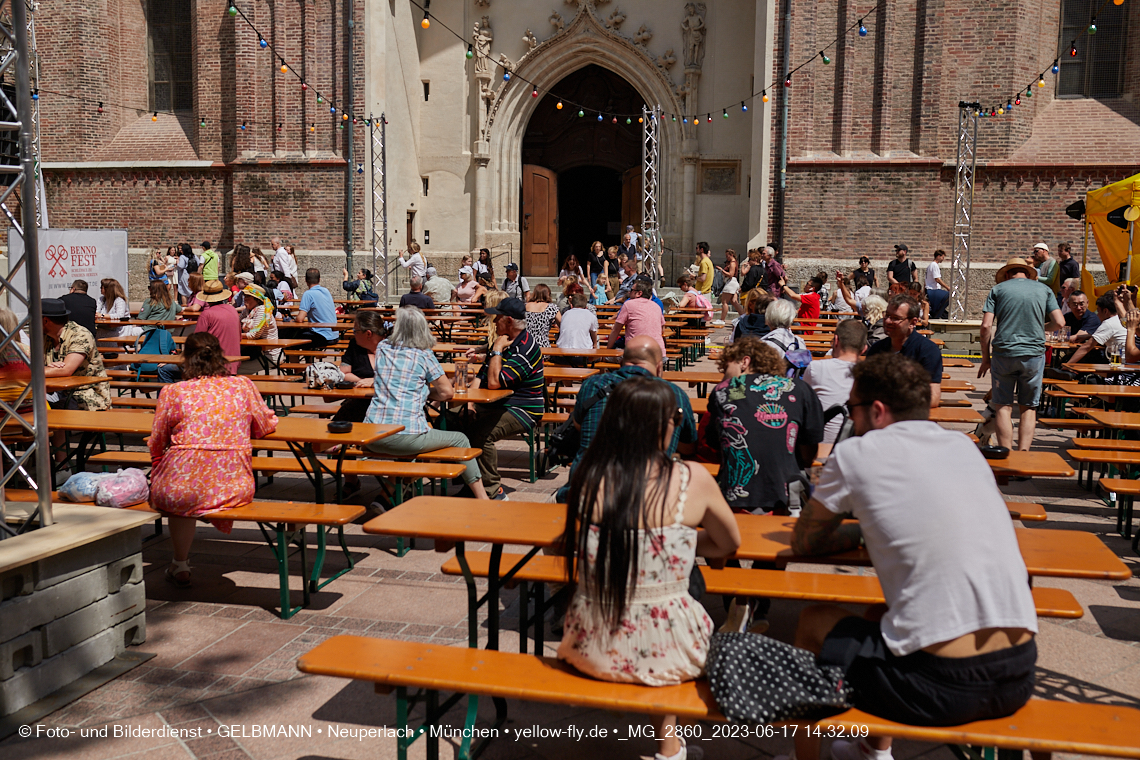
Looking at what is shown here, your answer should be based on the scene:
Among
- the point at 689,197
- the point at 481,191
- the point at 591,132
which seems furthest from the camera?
the point at 591,132

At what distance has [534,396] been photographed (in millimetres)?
6859

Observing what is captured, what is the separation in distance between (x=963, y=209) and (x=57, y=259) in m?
15.6

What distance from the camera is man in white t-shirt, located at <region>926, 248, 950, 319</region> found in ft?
51.7

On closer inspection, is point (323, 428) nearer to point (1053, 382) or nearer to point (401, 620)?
point (401, 620)

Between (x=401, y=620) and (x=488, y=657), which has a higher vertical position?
(x=488, y=657)

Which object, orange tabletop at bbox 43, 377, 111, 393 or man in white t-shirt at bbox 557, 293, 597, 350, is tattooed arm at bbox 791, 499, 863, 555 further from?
man in white t-shirt at bbox 557, 293, 597, 350

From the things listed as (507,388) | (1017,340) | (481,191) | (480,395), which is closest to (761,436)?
(480,395)

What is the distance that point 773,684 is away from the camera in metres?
2.62

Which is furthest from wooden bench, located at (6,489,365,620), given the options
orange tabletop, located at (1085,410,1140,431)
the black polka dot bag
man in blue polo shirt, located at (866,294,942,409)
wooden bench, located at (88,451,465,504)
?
orange tabletop, located at (1085,410,1140,431)

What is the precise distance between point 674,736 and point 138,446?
6.68 meters

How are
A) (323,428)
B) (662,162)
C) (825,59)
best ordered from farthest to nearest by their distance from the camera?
→ 1. (662,162)
2. (825,59)
3. (323,428)

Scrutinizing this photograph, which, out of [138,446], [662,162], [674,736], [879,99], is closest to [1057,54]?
[879,99]

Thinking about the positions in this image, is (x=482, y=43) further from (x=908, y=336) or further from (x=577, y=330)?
(x=908, y=336)

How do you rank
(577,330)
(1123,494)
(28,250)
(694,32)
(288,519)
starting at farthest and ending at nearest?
1. (694,32)
2. (577,330)
3. (1123,494)
4. (288,519)
5. (28,250)
